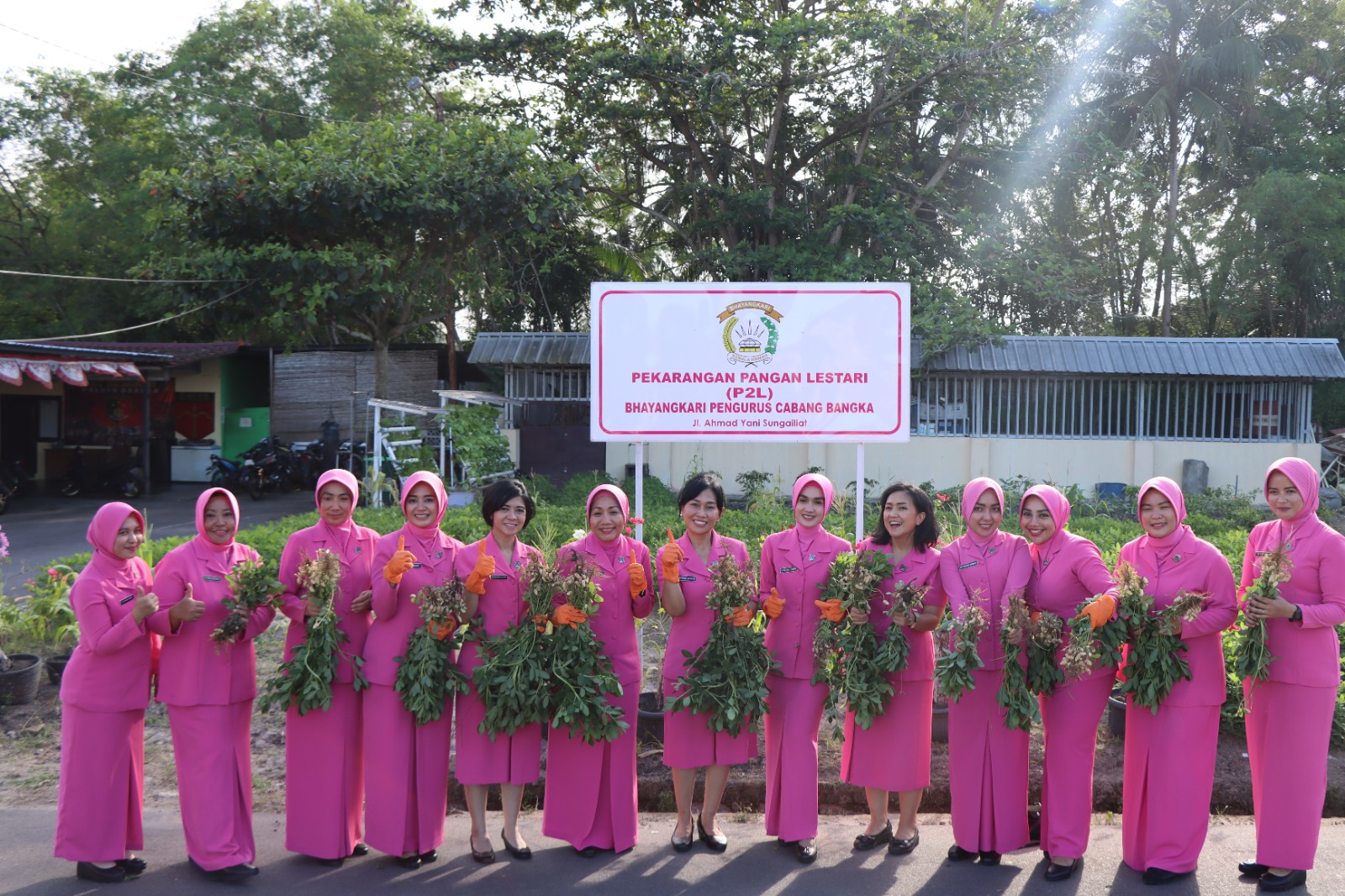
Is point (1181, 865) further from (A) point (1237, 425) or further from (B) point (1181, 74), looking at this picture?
(B) point (1181, 74)

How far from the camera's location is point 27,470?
64.2 ft

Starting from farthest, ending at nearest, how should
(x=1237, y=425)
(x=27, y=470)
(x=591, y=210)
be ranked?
(x=27, y=470)
(x=591, y=210)
(x=1237, y=425)

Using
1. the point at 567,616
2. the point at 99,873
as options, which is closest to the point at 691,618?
the point at 567,616

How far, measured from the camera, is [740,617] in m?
4.18

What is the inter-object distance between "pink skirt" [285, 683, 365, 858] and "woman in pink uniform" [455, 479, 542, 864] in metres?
0.45

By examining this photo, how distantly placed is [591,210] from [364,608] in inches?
527

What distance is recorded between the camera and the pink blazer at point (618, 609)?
429cm

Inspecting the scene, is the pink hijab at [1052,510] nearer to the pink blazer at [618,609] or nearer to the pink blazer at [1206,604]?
the pink blazer at [1206,604]

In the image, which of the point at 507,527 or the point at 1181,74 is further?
the point at 1181,74

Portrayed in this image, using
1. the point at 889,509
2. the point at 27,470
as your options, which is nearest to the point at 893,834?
the point at 889,509

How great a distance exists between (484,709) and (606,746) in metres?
0.53

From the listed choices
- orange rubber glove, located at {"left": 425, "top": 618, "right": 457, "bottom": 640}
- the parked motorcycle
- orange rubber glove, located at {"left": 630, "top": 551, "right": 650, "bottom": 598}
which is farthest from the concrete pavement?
the parked motorcycle

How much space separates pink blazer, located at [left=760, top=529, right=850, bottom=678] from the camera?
4301mm

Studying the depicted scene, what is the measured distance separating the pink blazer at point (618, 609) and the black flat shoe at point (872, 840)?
1135 millimetres
